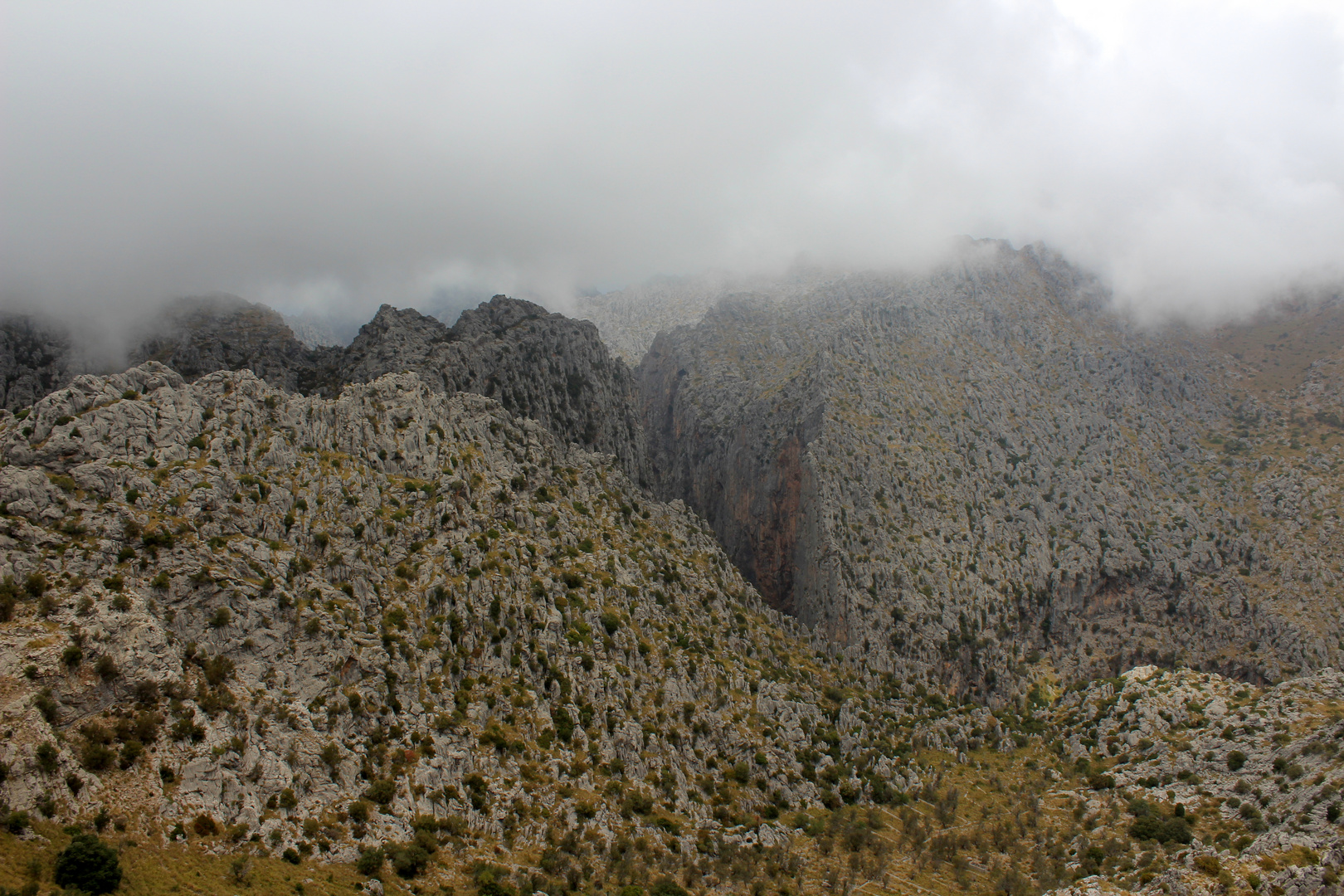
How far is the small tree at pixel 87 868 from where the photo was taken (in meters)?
48.5

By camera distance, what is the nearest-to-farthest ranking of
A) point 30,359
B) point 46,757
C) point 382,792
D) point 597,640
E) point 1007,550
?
point 46,757
point 382,792
point 597,640
point 30,359
point 1007,550

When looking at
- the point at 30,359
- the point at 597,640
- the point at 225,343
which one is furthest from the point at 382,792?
the point at 30,359

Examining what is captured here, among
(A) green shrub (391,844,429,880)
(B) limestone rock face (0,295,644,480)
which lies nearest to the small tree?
(A) green shrub (391,844,429,880)

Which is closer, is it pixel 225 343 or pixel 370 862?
pixel 370 862

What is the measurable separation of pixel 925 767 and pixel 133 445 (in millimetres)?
124466

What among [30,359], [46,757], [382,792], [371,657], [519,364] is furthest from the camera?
[519,364]

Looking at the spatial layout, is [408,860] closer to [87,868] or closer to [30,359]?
[87,868]

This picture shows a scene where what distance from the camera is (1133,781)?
10994 centimetres

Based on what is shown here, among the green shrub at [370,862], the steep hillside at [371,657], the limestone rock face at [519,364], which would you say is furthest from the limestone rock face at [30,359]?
the green shrub at [370,862]

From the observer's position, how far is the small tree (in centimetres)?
4850

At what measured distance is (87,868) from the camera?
1940 inches

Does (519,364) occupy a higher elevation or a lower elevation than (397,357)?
higher

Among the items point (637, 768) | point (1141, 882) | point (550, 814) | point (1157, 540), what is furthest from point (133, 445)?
point (1157, 540)

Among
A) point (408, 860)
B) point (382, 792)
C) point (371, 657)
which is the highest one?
point (371, 657)
